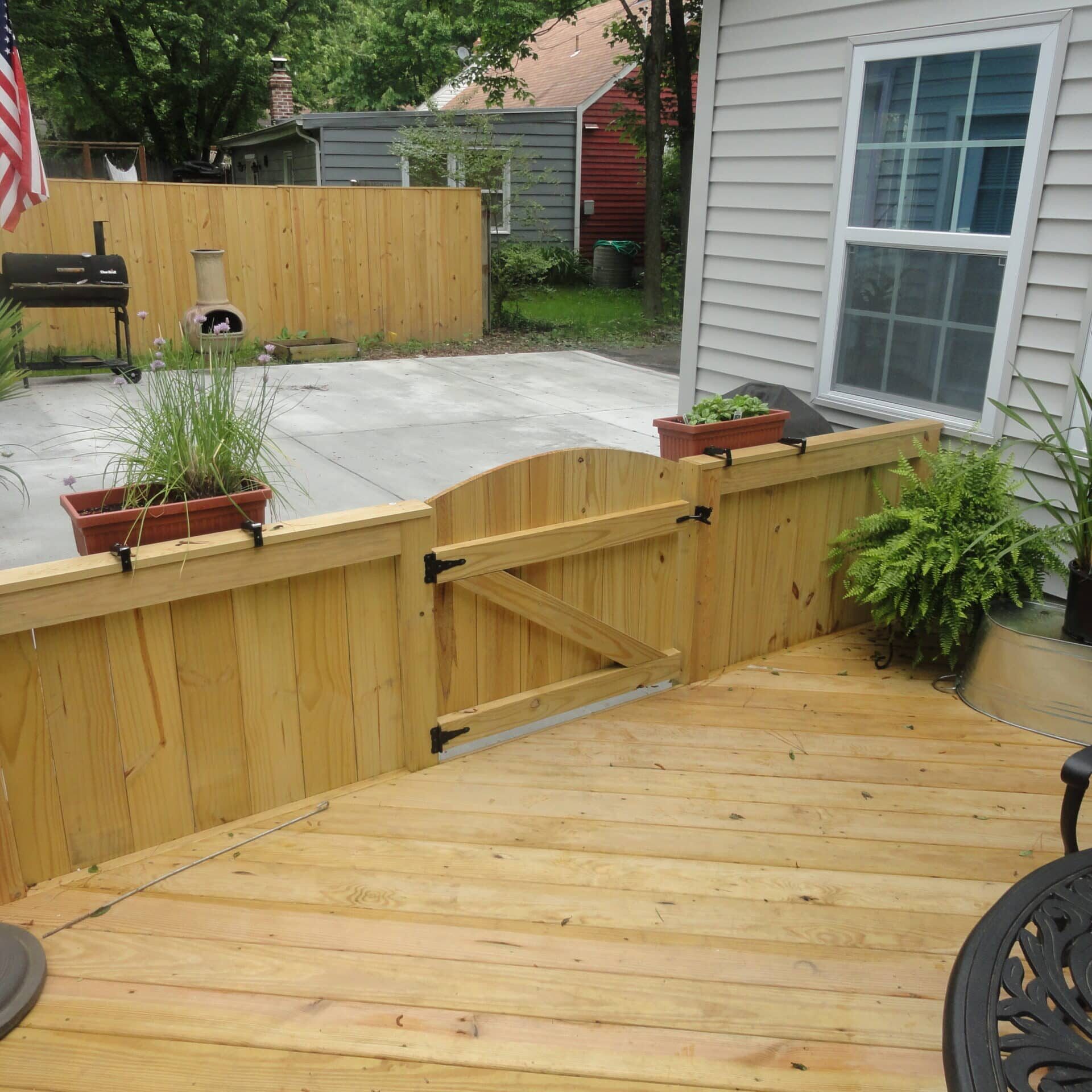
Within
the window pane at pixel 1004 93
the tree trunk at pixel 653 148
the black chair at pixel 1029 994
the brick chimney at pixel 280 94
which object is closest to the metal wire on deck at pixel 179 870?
the black chair at pixel 1029 994

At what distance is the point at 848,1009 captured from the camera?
2086 mm

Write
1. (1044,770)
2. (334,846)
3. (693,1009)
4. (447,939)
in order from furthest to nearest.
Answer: (1044,770)
(334,846)
(447,939)
(693,1009)

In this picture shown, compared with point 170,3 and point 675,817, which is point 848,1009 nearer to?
point 675,817

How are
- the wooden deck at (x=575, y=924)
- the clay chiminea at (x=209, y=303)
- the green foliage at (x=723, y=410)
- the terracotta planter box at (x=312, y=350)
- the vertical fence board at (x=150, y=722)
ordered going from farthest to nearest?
1. the terracotta planter box at (x=312, y=350)
2. the clay chiminea at (x=209, y=303)
3. the green foliage at (x=723, y=410)
4. the vertical fence board at (x=150, y=722)
5. the wooden deck at (x=575, y=924)

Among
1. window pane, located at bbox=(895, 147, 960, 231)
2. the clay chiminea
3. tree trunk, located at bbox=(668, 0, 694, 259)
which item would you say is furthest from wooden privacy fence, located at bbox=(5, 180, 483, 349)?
window pane, located at bbox=(895, 147, 960, 231)

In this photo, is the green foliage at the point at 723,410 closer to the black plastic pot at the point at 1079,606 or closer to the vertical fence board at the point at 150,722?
the black plastic pot at the point at 1079,606

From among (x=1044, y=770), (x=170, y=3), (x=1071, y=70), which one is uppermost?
(x=170, y=3)

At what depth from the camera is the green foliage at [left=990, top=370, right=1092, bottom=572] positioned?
3.18m

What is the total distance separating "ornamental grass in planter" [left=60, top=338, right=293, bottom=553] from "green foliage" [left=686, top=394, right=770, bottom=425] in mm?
1562

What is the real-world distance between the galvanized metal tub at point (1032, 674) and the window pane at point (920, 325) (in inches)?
40.8

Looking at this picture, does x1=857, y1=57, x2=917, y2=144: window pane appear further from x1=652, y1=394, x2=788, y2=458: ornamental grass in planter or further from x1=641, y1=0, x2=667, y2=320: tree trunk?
x1=641, y1=0, x2=667, y2=320: tree trunk

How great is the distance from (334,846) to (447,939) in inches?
18.3

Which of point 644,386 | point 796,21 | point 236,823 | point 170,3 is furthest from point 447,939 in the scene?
point 170,3

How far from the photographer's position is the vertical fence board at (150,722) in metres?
2.38
